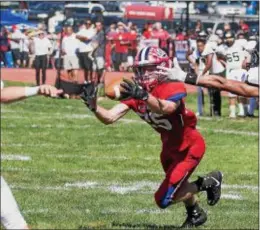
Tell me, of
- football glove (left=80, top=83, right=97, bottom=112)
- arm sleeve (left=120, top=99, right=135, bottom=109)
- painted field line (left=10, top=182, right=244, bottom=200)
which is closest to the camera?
football glove (left=80, top=83, right=97, bottom=112)

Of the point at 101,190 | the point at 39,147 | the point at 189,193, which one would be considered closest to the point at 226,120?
the point at 39,147

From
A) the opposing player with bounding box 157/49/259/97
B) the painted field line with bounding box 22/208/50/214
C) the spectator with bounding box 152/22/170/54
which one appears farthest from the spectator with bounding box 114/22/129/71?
the opposing player with bounding box 157/49/259/97

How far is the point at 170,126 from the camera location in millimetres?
8766

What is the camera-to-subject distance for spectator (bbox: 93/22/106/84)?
2517cm

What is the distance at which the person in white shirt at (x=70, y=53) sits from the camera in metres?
24.9

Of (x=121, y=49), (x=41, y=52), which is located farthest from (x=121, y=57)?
(x=41, y=52)

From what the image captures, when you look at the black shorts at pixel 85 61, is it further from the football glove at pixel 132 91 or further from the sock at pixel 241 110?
the football glove at pixel 132 91

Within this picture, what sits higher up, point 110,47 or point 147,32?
point 147,32

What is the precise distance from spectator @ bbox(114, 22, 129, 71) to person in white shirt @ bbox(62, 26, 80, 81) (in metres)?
4.66

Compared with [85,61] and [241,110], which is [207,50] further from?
[85,61]

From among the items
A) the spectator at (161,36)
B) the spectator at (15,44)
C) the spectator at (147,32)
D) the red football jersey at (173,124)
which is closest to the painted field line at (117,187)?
the red football jersey at (173,124)

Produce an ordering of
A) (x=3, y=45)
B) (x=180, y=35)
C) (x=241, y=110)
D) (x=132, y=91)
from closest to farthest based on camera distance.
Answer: (x=132, y=91), (x=241, y=110), (x=180, y=35), (x=3, y=45)

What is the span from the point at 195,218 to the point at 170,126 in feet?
2.73

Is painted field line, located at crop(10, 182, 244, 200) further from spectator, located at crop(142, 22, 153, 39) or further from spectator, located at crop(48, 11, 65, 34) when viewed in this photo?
spectator, located at crop(48, 11, 65, 34)
